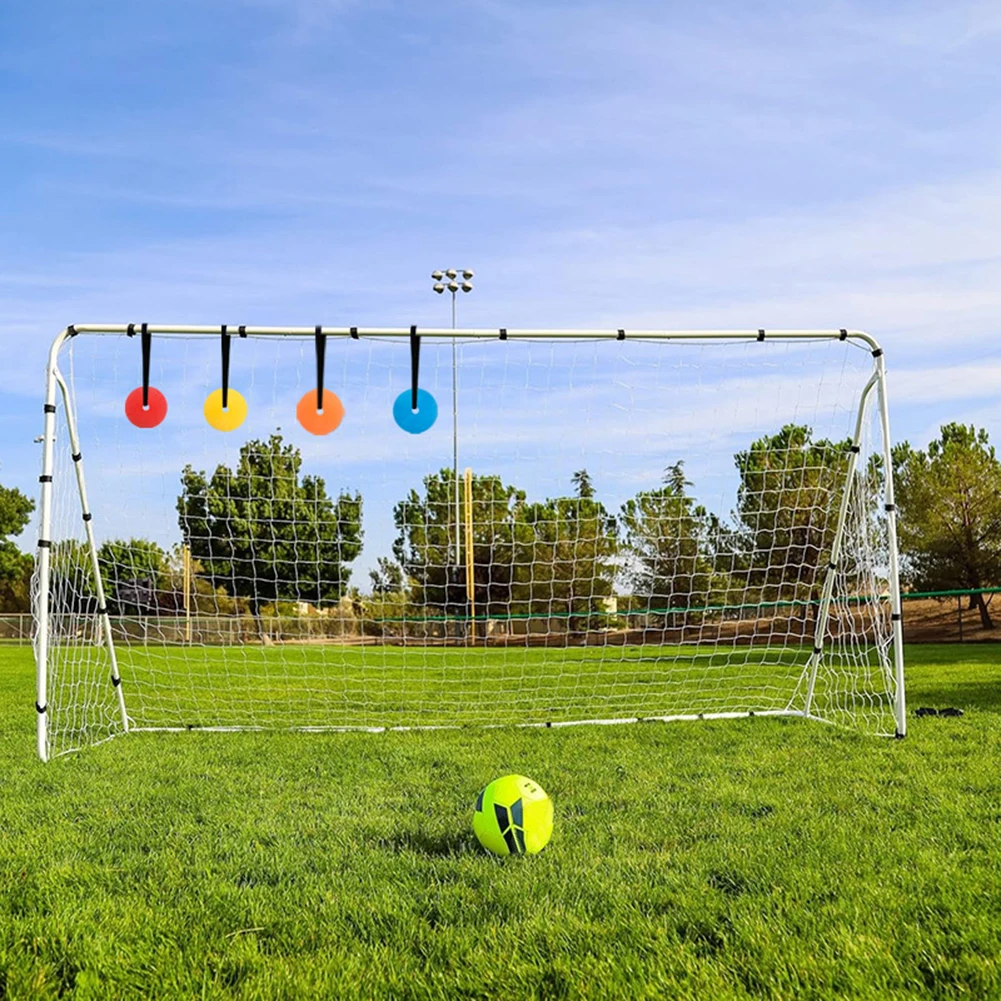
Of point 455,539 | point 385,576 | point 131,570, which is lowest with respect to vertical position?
point 385,576

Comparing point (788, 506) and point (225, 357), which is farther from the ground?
point (225, 357)

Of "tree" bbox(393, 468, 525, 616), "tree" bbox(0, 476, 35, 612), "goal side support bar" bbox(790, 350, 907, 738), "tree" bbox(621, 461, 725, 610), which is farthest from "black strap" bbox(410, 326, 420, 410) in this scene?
"tree" bbox(0, 476, 35, 612)

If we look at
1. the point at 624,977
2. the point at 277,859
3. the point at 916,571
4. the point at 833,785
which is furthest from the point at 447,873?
the point at 916,571

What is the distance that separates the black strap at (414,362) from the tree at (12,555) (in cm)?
4145

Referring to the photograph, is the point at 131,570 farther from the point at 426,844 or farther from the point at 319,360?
the point at 426,844

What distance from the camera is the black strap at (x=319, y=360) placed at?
7.61 meters

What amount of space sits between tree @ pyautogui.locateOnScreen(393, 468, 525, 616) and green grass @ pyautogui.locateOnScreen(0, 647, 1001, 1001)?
547cm

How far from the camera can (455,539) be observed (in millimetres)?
12891

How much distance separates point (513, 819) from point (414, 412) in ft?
13.3

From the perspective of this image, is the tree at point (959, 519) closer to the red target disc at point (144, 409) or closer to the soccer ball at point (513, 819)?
the red target disc at point (144, 409)

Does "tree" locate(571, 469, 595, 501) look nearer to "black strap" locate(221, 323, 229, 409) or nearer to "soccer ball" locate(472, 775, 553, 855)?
"black strap" locate(221, 323, 229, 409)

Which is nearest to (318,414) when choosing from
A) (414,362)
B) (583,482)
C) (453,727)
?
(414,362)

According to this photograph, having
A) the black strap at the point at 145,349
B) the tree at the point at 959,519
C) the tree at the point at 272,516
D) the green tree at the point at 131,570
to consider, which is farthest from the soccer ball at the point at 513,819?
the tree at the point at 959,519

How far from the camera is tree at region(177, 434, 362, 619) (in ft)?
33.3
